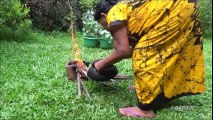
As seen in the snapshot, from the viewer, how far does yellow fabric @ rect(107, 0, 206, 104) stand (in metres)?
3.29

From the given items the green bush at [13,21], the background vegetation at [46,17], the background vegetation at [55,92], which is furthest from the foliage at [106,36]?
the green bush at [13,21]

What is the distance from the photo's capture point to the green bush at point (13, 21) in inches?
256

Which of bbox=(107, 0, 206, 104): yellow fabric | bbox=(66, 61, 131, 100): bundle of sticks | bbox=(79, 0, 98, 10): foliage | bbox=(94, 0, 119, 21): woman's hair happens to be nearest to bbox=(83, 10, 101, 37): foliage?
bbox=(79, 0, 98, 10): foliage

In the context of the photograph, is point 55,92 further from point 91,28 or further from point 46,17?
point 46,17

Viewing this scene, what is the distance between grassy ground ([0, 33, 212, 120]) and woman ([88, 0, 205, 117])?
0.85ft

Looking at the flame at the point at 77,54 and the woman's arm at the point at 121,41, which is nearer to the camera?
the woman's arm at the point at 121,41

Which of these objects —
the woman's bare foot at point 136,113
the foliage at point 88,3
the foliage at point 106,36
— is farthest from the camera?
the foliage at point 88,3

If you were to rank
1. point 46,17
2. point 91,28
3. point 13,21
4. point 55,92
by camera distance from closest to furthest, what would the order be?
point 55,92 < point 13,21 < point 91,28 < point 46,17

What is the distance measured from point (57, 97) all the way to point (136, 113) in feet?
2.73

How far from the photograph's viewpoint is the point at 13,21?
6594mm

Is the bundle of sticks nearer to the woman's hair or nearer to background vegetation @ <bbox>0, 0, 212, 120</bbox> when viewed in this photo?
background vegetation @ <bbox>0, 0, 212, 120</bbox>

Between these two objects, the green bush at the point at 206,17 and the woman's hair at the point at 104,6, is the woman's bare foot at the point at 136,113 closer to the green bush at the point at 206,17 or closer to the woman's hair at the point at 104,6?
the woman's hair at the point at 104,6

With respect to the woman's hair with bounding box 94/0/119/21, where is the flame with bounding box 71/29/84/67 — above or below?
below

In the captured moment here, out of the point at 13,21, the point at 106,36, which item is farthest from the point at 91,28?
the point at 13,21
